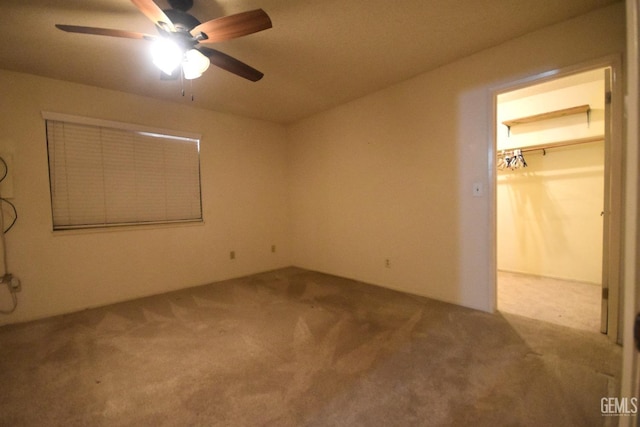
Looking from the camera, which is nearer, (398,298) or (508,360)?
(508,360)

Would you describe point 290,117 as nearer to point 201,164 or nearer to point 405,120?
point 201,164

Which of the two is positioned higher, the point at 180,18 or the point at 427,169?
the point at 180,18

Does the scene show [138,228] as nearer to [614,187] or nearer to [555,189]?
[614,187]

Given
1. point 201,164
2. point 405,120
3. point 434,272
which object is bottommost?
point 434,272

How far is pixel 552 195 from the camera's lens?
3.57 meters

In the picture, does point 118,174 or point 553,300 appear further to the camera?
point 118,174

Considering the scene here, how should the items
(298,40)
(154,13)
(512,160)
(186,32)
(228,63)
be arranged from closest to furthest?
1. (154,13)
2. (186,32)
3. (228,63)
4. (298,40)
5. (512,160)

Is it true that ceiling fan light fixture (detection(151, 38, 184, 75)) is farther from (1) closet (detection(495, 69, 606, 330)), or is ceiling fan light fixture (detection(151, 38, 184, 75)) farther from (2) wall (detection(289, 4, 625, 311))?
(1) closet (detection(495, 69, 606, 330))

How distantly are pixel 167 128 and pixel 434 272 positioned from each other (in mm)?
3751

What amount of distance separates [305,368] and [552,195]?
398 cm

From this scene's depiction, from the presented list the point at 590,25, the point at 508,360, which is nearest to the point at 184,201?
the point at 508,360

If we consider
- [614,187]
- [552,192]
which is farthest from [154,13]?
[552,192]

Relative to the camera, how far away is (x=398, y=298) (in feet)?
9.72

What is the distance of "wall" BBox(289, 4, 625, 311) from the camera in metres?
2.23
